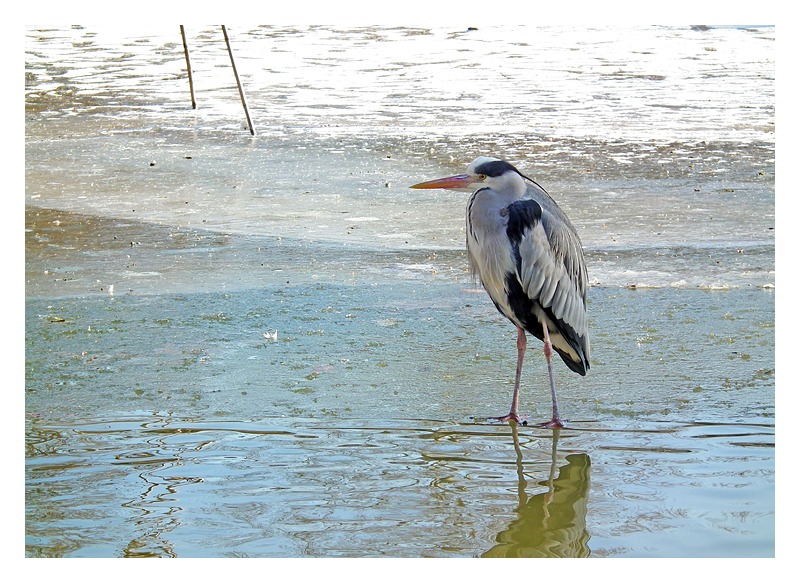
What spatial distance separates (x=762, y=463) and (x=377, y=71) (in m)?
11.9

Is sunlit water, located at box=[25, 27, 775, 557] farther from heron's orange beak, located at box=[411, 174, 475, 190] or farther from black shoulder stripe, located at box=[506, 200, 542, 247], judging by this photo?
heron's orange beak, located at box=[411, 174, 475, 190]

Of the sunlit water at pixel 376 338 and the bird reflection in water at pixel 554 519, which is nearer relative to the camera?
the bird reflection in water at pixel 554 519

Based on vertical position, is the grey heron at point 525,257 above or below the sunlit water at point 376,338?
above

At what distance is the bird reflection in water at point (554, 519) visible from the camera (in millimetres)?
2988

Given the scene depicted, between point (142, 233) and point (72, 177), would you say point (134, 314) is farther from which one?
point (72, 177)

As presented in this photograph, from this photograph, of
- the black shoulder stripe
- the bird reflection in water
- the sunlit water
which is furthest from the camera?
the black shoulder stripe

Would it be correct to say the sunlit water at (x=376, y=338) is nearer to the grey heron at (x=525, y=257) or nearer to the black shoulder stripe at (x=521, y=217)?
the grey heron at (x=525, y=257)

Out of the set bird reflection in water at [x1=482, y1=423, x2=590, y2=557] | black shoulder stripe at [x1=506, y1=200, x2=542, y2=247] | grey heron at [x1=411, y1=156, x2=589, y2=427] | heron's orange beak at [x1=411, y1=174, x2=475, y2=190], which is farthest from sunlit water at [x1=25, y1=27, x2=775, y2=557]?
heron's orange beak at [x1=411, y1=174, x2=475, y2=190]

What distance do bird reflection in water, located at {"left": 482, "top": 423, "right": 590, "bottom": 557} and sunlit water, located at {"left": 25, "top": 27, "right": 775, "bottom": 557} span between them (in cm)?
1

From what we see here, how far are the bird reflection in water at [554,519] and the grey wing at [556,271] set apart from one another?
950 mm

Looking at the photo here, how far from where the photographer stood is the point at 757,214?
7.68 metres

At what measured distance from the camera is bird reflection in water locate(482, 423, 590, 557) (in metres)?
2.99

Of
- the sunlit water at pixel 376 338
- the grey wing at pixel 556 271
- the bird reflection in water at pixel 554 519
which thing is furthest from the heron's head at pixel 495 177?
the bird reflection in water at pixel 554 519

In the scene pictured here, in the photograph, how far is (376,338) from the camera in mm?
5125
